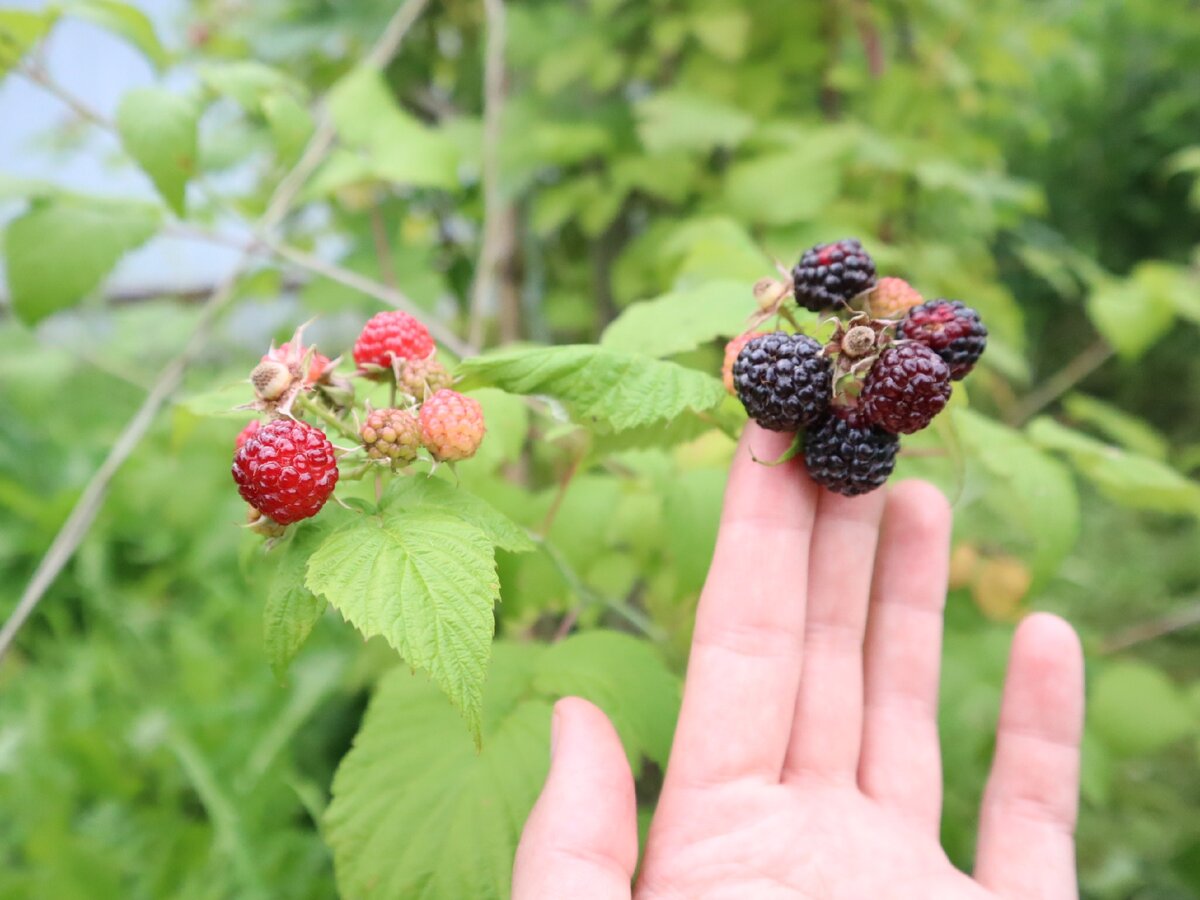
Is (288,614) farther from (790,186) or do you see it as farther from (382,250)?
(790,186)

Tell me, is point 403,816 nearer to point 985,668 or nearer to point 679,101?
point 985,668

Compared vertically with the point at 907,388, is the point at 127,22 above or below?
above

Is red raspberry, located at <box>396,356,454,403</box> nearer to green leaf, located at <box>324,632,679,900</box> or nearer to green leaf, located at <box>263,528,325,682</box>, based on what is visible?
green leaf, located at <box>263,528,325,682</box>

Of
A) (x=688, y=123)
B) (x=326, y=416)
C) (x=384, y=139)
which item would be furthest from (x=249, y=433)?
(x=688, y=123)

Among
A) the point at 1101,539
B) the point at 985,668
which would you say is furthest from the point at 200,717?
the point at 1101,539

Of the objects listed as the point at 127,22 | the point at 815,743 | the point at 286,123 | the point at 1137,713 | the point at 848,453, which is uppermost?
the point at 127,22

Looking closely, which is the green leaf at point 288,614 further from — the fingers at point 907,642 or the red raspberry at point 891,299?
the fingers at point 907,642
